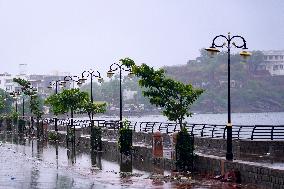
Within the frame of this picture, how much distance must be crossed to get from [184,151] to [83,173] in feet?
14.8

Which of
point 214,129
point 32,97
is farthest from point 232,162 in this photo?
point 32,97

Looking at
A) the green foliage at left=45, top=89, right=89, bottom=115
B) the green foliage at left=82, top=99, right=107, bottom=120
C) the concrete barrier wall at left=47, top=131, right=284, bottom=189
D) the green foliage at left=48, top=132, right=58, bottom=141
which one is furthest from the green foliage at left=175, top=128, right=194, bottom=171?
the green foliage at left=48, top=132, right=58, bottom=141

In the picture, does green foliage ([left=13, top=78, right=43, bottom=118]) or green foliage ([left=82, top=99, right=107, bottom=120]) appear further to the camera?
green foliage ([left=13, top=78, right=43, bottom=118])

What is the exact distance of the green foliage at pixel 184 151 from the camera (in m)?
24.8

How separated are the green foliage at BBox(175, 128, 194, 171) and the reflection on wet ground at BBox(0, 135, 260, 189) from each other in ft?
2.42

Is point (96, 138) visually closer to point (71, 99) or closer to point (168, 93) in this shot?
point (71, 99)

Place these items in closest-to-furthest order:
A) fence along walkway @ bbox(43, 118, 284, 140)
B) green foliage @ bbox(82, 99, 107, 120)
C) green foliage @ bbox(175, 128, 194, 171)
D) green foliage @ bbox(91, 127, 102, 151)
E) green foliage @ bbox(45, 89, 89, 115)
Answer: green foliage @ bbox(175, 128, 194, 171) < fence along walkway @ bbox(43, 118, 284, 140) < green foliage @ bbox(91, 127, 102, 151) < green foliage @ bbox(82, 99, 107, 120) < green foliage @ bbox(45, 89, 89, 115)

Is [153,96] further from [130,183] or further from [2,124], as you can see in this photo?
[2,124]

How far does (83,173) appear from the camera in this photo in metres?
25.3

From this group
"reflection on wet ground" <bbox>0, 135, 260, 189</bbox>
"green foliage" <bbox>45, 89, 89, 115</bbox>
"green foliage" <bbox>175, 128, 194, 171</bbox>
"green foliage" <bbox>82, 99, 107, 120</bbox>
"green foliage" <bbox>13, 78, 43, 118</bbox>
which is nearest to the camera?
"reflection on wet ground" <bbox>0, 135, 260, 189</bbox>

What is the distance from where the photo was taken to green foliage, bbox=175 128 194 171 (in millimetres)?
24844

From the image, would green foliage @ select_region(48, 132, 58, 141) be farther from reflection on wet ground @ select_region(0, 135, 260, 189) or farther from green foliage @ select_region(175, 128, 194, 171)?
green foliage @ select_region(175, 128, 194, 171)

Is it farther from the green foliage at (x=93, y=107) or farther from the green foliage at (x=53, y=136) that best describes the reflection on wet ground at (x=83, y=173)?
the green foliage at (x=53, y=136)

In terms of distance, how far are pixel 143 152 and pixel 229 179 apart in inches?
428
